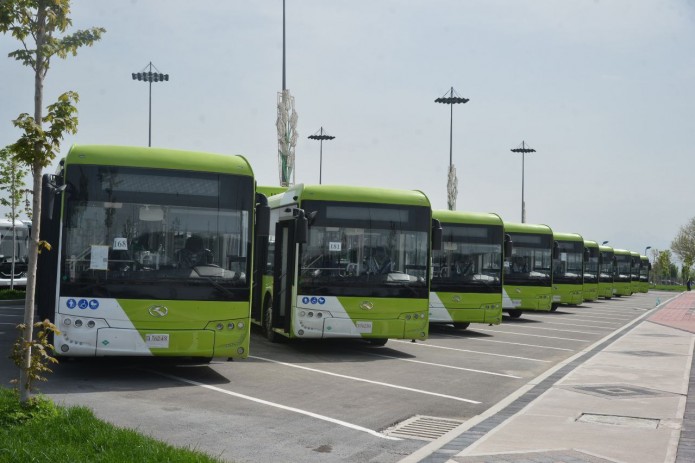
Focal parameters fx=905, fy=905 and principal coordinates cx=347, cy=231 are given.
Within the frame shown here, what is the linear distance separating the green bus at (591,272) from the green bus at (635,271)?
46.8ft

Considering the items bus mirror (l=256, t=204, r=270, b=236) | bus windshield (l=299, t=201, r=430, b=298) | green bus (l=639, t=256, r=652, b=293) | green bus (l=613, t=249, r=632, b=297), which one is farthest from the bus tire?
green bus (l=639, t=256, r=652, b=293)

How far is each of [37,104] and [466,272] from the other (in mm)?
14718

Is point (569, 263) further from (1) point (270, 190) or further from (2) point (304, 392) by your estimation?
(2) point (304, 392)

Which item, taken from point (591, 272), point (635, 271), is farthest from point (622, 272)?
point (591, 272)

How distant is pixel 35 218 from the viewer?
8.66 metres

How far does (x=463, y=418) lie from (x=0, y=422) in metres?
4.94

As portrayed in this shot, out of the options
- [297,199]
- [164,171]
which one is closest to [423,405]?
[164,171]

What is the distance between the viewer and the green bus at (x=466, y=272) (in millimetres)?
21828

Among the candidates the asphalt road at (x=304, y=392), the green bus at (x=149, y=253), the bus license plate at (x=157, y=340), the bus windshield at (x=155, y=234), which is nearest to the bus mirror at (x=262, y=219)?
the green bus at (x=149, y=253)

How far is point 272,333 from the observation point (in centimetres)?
1819

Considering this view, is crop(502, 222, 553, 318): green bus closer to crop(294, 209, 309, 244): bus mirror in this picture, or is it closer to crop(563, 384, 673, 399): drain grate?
crop(294, 209, 309, 244): bus mirror

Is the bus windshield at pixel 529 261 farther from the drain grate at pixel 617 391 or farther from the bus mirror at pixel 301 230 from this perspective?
the drain grate at pixel 617 391

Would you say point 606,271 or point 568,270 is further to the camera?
point 606,271

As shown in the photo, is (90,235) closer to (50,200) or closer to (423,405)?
(50,200)
